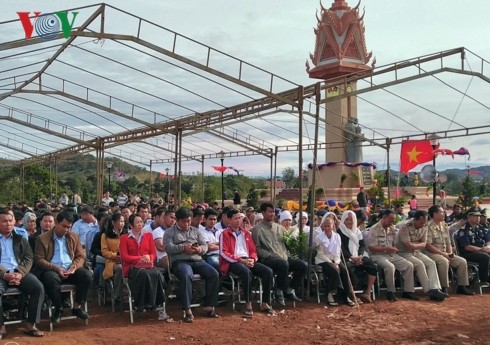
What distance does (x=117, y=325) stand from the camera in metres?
5.91

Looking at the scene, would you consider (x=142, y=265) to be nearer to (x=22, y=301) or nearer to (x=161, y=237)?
(x=161, y=237)

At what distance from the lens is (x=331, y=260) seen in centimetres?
732

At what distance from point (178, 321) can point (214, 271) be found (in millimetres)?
738

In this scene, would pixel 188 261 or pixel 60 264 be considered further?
pixel 188 261

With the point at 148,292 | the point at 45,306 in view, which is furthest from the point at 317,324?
the point at 45,306

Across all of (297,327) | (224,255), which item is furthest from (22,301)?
(297,327)

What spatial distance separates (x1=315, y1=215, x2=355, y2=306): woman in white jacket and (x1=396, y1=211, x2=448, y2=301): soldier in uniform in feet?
3.82

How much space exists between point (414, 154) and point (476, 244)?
6852 mm

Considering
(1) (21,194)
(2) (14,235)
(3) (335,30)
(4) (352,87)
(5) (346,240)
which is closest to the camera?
(2) (14,235)

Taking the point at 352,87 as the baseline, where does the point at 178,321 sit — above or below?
below

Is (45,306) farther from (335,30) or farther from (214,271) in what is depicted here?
(335,30)

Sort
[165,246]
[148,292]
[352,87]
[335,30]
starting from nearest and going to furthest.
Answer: [148,292], [165,246], [352,87], [335,30]

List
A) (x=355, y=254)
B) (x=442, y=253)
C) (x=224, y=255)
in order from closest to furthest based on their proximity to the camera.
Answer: (x=224, y=255)
(x=355, y=254)
(x=442, y=253)

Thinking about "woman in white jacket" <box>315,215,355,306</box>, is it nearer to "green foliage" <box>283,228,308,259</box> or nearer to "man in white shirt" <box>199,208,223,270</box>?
"green foliage" <box>283,228,308,259</box>
